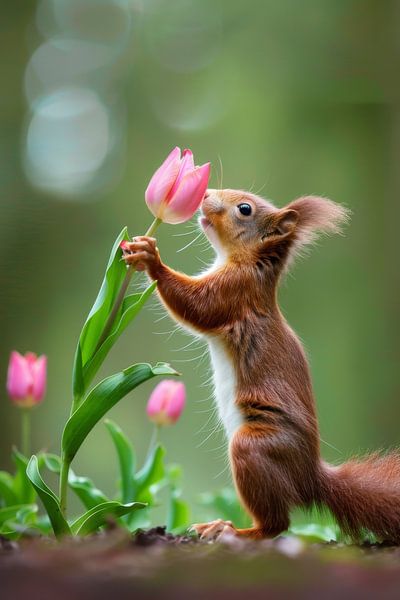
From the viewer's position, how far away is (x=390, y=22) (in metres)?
6.72

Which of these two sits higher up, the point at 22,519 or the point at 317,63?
the point at 317,63

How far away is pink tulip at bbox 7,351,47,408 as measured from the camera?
7.07 ft

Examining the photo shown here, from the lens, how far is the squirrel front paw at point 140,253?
5.65 feet

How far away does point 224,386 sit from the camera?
2.01 meters

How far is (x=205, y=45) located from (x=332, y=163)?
206cm

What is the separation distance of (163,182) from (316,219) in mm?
647

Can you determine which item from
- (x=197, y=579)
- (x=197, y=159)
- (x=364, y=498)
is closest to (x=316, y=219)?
(x=364, y=498)

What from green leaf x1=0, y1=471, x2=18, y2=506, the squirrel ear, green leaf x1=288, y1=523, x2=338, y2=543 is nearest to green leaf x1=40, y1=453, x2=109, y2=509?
green leaf x1=0, y1=471, x2=18, y2=506

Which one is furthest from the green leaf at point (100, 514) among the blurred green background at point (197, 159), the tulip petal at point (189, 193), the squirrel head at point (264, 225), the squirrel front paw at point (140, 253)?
the blurred green background at point (197, 159)

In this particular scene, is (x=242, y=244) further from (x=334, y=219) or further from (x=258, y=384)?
(x=258, y=384)

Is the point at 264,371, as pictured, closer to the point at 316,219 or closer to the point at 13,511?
the point at 316,219

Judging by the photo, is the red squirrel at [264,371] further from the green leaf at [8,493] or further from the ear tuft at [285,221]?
the green leaf at [8,493]

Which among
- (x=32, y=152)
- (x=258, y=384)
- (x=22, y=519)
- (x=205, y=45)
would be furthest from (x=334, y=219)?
(x=205, y=45)

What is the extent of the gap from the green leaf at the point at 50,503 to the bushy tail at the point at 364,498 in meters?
0.62
